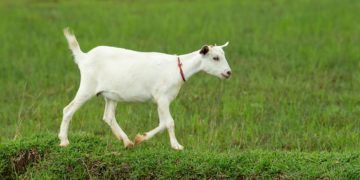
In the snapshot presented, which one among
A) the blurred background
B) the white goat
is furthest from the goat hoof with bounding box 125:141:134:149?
the blurred background

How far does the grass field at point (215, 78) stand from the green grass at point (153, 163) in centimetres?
25

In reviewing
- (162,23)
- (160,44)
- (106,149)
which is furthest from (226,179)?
(162,23)

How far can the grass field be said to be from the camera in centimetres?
839

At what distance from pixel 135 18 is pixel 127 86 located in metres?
9.11

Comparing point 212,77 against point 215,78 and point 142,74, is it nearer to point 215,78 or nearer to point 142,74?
point 215,78

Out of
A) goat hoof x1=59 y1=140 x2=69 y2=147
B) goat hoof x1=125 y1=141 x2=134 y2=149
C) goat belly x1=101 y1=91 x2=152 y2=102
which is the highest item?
goat belly x1=101 y1=91 x2=152 y2=102

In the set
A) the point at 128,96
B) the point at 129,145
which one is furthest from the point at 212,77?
the point at 128,96

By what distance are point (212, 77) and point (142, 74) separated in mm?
4643

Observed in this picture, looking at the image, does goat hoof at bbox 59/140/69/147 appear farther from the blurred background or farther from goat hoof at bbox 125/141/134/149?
goat hoof at bbox 125/141/134/149

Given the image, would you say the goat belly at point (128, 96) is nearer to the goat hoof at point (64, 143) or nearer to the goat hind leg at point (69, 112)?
the goat hind leg at point (69, 112)

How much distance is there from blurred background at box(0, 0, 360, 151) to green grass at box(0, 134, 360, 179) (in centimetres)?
49

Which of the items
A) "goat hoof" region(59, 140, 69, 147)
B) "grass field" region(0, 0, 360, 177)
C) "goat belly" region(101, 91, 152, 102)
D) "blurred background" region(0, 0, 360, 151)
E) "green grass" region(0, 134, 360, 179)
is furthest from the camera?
"blurred background" region(0, 0, 360, 151)

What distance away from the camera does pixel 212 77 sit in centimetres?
1141

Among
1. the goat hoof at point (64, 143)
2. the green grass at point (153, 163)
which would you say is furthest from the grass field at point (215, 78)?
the goat hoof at point (64, 143)
